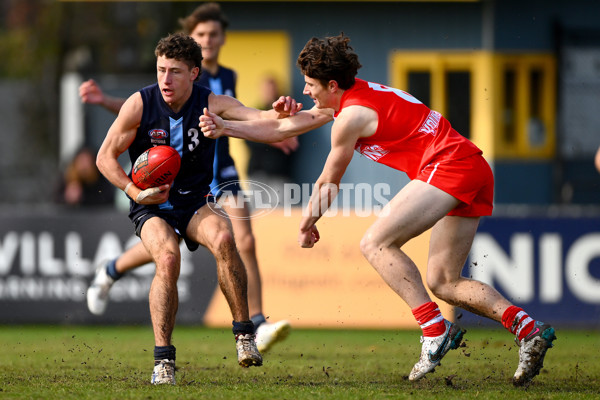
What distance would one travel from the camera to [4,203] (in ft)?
61.8

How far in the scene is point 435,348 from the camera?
21.8 feet

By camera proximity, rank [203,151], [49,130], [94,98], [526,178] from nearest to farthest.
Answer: [203,151] < [94,98] < [526,178] < [49,130]

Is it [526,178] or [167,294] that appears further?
[526,178]

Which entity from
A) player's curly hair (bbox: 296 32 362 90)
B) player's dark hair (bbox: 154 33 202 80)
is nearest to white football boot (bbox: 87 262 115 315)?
player's dark hair (bbox: 154 33 202 80)

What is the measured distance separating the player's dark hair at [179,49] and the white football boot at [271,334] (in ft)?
7.36

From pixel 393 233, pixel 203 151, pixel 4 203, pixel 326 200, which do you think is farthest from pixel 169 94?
pixel 4 203

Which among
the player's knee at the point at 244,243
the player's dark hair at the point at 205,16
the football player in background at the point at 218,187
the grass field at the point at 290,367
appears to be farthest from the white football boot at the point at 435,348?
the player's dark hair at the point at 205,16

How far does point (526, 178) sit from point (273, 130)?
8637 millimetres

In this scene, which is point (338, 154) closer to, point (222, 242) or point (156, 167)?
point (222, 242)

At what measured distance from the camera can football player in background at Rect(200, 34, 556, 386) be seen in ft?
21.9

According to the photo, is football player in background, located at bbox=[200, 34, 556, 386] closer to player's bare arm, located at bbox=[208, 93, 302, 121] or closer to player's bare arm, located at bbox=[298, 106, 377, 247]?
player's bare arm, located at bbox=[298, 106, 377, 247]

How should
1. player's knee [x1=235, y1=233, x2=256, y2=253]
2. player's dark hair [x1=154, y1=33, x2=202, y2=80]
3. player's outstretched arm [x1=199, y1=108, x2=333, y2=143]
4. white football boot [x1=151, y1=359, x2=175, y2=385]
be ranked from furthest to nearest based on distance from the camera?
player's knee [x1=235, y1=233, x2=256, y2=253]
player's outstretched arm [x1=199, y1=108, x2=333, y2=143]
player's dark hair [x1=154, y1=33, x2=202, y2=80]
white football boot [x1=151, y1=359, x2=175, y2=385]

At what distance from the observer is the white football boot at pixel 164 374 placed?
6.59m

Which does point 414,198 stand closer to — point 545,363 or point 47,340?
point 545,363
